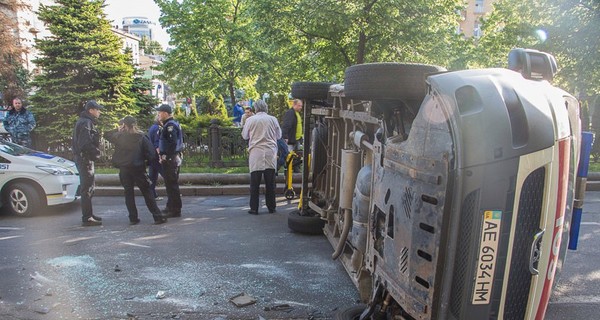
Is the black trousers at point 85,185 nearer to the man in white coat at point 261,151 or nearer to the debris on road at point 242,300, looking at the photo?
the man in white coat at point 261,151

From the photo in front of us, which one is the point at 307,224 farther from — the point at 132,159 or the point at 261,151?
the point at 132,159

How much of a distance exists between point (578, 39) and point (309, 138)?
8926 mm

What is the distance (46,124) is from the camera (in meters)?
14.4

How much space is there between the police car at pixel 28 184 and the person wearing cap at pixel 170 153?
1766 millimetres

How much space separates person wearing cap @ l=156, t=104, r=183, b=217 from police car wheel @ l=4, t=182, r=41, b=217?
6.71ft

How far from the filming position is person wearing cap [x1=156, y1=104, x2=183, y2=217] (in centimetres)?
738

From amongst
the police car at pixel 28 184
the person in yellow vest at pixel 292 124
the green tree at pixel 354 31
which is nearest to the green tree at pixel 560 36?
the green tree at pixel 354 31

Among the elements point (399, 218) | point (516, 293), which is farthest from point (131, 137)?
point (516, 293)

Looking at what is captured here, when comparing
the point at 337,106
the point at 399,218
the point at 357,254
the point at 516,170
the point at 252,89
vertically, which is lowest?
the point at 357,254

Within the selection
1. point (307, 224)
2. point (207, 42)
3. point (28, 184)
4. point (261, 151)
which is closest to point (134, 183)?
point (28, 184)

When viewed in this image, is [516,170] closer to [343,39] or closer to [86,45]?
[343,39]

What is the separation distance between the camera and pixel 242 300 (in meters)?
4.32

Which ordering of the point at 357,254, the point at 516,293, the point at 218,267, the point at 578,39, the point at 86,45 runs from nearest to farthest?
the point at 516,293 < the point at 357,254 < the point at 218,267 < the point at 578,39 < the point at 86,45

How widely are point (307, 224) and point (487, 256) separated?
4.37m
